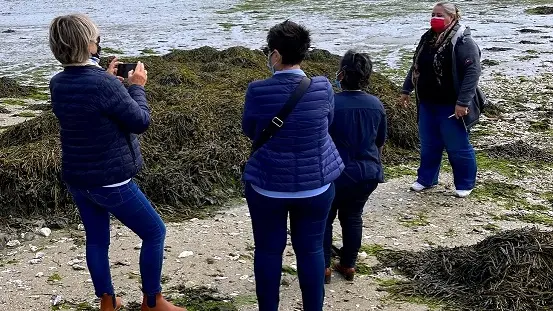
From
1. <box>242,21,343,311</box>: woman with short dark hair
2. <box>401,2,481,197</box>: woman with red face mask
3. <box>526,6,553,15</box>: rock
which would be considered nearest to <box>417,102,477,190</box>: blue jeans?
<box>401,2,481,197</box>: woman with red face mask

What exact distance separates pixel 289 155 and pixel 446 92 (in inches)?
132

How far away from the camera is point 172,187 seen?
6.45 metres

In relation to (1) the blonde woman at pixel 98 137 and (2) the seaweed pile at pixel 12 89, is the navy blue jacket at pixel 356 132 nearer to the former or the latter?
(1) the blonde woman at pixel 98 137

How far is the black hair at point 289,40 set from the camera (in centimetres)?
332

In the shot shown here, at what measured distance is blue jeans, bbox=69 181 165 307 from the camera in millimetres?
3629

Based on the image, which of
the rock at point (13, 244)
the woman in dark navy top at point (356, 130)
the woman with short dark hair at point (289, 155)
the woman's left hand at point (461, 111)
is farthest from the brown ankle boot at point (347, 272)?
the rock at point (13, 244)

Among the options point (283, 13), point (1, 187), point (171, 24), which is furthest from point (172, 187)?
point (283, 13)

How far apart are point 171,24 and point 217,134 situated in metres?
19.6

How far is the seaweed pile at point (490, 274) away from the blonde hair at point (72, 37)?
8.66 ft

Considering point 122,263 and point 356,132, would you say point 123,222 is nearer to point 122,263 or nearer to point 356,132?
point 122,263

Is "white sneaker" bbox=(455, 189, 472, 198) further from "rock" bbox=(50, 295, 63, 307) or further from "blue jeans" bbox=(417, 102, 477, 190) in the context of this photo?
"rock" bbox=(50, 295, 63, 307)

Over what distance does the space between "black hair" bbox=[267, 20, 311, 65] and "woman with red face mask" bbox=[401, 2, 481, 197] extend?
3.14m

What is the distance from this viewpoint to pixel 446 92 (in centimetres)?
632

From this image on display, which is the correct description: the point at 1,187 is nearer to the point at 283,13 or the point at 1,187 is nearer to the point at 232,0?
the point at 283,13
